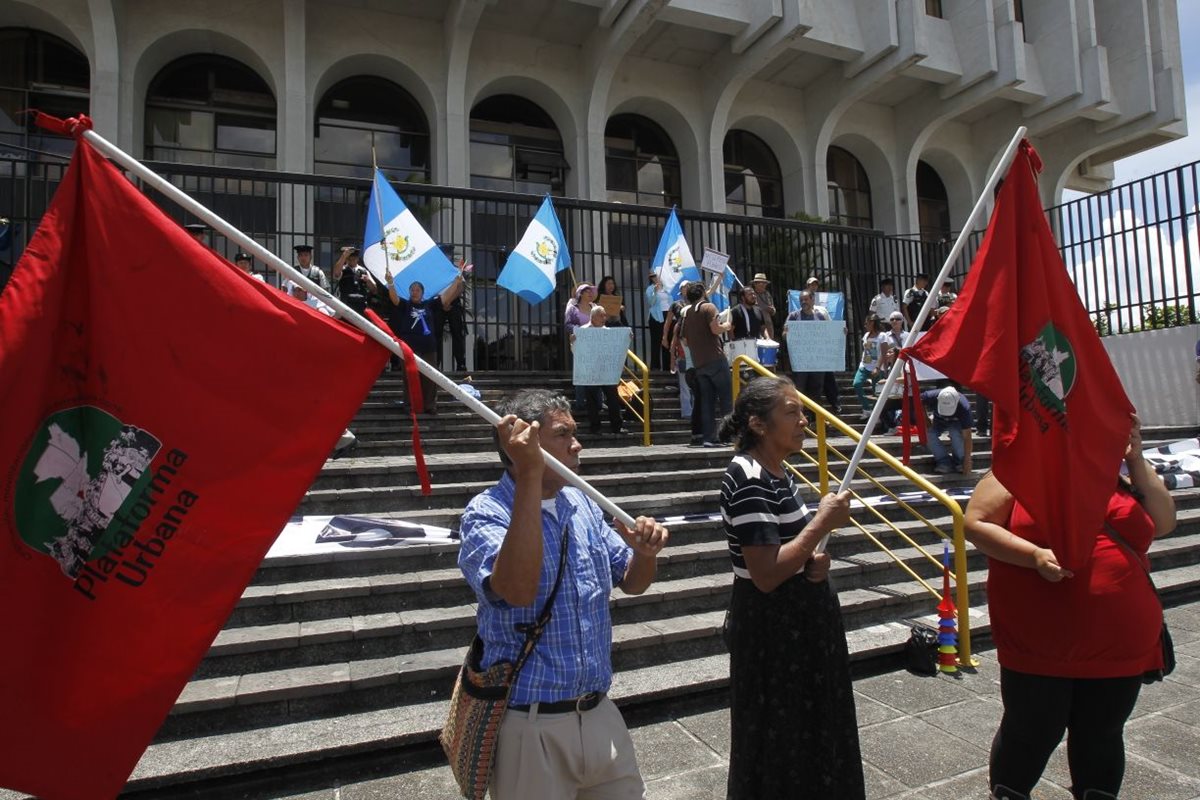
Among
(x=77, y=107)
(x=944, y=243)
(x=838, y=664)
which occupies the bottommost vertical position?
(x=838, y=664)

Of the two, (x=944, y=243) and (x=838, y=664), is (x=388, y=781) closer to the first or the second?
(x=838, y=664)

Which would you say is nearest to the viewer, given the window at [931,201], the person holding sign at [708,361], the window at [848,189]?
the person holding sign at [708,361]

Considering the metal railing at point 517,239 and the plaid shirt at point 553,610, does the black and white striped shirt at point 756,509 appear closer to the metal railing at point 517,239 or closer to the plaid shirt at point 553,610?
the plaid shirt at point 553,610

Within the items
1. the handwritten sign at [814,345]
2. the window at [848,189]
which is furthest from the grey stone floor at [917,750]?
the window at [848,189]

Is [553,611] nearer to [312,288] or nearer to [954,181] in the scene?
[312,288]

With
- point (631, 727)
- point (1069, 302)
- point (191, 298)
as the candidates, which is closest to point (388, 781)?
point (631, 727)

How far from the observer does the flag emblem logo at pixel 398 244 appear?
28.4 feet

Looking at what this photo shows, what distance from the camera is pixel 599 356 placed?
8164 mm

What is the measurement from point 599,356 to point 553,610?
20.5 feet

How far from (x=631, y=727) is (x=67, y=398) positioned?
3.13 meters

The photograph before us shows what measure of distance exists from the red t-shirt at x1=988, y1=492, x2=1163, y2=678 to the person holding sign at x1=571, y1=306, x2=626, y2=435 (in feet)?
19.0

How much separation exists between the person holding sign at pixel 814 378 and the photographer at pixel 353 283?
5.28 m

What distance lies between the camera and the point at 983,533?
2637 mm

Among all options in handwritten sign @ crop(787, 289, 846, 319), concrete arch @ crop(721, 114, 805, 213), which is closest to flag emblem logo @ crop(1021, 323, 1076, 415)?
handwritten sign @ crop(787, 289, 846, 319)
